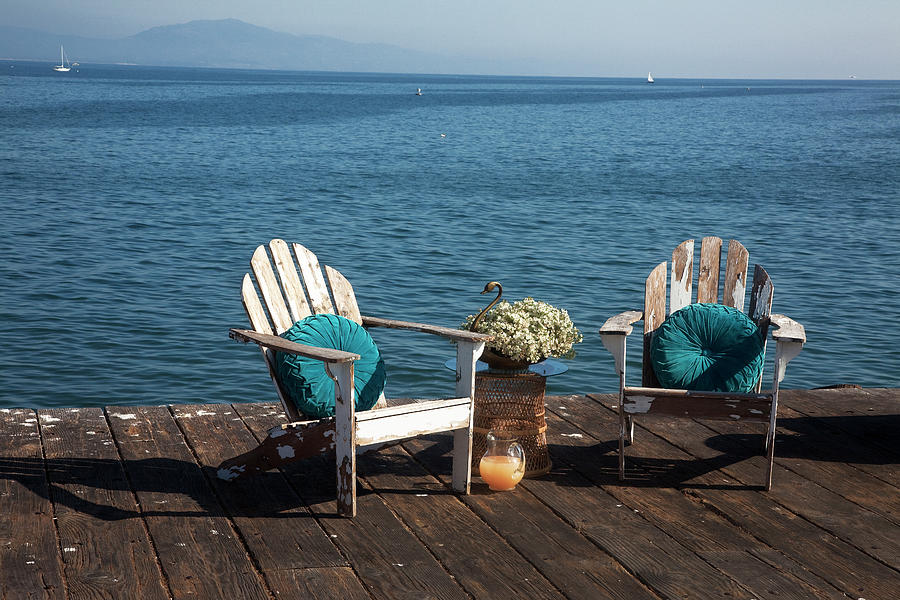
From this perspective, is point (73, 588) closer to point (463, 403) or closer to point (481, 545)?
point (481, 545)

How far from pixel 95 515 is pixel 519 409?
1418mm

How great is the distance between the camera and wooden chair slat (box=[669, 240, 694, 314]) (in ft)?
12.2

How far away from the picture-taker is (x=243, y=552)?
2551mm

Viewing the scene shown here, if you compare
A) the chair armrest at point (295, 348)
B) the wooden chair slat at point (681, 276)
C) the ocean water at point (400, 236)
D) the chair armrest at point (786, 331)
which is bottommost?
the ocean water at point (400, 236)

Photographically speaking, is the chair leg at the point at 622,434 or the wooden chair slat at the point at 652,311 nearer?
the chair leg at the point at 622,434

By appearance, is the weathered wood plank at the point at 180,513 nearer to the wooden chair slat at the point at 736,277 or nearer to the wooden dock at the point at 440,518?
the wooden dock at the point at 440,518

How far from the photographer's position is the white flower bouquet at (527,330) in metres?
3.11

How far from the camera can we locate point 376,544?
2635 mm

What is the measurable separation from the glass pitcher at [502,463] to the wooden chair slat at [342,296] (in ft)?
2.44

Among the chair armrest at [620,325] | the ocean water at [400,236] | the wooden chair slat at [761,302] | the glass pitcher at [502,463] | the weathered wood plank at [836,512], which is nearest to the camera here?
the weathered wood plank at [836,512]

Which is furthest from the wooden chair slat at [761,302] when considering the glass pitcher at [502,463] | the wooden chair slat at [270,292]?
the wooden chair slat at [270,292]

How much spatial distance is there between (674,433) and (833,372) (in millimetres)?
4224

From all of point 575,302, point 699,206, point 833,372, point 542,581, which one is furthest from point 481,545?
point 699,206

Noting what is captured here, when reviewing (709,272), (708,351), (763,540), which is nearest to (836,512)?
(763,540)
